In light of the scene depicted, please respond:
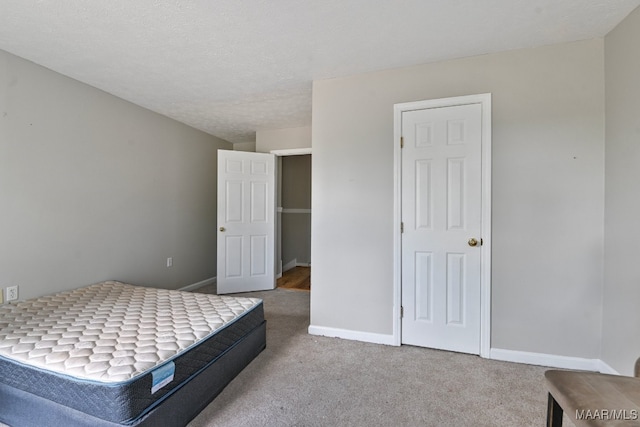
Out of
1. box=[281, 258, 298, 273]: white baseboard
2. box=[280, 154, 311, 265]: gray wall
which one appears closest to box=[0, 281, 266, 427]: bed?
box=[281, 258, 298, 273]: white baseboard

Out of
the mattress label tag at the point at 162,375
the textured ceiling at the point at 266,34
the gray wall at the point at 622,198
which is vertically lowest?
the mattress label tag at the point at 162,375

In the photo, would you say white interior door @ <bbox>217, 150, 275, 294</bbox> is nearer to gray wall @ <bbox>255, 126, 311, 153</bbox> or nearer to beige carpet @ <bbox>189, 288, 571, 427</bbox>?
gray wall @ <bbox>255, 126, 311, 153</bbox>

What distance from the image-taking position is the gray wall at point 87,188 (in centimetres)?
220

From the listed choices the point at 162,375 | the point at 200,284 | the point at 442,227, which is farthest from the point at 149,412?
the point at 200,284

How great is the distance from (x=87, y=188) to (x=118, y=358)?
6.98 feet

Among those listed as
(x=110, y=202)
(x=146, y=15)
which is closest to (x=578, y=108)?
(x=146, y=15)

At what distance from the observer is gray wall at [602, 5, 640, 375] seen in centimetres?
166

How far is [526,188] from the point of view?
2076mm

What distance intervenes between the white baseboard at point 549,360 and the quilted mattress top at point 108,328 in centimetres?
201

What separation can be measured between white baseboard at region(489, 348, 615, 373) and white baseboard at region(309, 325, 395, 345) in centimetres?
81

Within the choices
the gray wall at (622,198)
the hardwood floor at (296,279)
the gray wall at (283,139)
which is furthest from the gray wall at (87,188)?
the gray wall at (622,198)

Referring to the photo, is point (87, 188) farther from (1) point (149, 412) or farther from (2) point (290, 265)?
(2) point (290, 265)

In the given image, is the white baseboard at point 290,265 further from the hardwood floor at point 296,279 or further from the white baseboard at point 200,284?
the white baseboard at point 200,284

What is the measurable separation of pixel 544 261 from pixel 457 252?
1.94 ft
